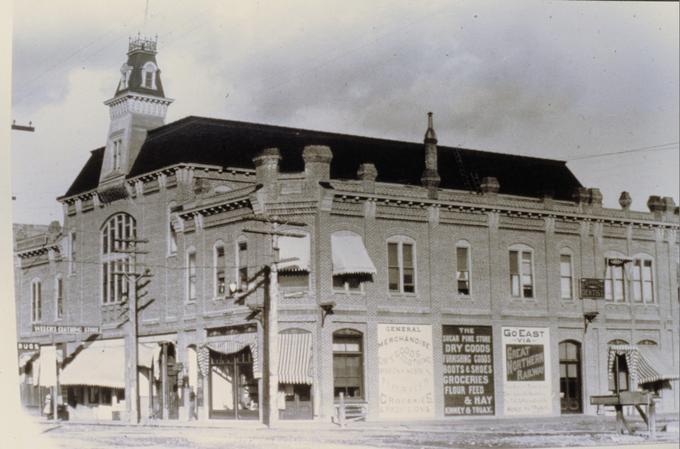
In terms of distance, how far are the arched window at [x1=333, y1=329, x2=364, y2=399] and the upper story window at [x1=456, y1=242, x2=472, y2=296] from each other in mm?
2930

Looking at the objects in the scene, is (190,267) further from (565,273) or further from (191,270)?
(565,273)

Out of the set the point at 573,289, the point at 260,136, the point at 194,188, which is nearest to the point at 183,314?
the point at 194,188

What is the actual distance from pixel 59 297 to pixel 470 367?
10864 millimetres

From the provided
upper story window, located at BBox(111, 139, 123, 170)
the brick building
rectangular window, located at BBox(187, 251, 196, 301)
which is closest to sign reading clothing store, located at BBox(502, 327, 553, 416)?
the brick building

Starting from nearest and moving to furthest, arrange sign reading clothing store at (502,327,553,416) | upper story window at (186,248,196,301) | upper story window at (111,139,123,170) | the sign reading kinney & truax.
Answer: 1. the sign reading kinney & truax
2. upper story window at (111,139,123,170)
3. sign reading clothing store at (502,327,553,416)
4. upper story window at (186,248,196,301)

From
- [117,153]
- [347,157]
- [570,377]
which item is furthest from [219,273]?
[570,377]

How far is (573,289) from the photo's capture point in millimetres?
29453

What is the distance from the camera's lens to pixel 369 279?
29.2 meters

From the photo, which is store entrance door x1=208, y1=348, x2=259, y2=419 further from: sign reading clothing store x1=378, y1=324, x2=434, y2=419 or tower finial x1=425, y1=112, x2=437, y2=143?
tower finial x1=425, y1=112, x2=437, y2=143

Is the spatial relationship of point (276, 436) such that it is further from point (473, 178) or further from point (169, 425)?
point (473, 178)

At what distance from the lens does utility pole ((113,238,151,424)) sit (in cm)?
2777

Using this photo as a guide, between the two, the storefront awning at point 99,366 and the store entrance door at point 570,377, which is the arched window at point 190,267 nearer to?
the storefront awning at point 99,366

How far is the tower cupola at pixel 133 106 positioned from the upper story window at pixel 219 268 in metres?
4.47

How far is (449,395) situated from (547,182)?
6.06 m
